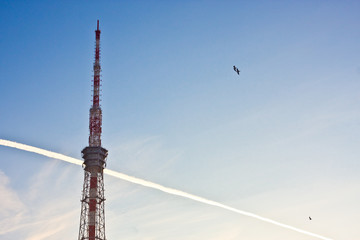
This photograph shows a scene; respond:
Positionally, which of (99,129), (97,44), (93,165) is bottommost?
(93,165)

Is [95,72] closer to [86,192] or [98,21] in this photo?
[98,21]

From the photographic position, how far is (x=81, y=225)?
174 metres

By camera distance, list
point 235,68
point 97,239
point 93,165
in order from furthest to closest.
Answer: point 93,165 < point 97,239 < point 235,68

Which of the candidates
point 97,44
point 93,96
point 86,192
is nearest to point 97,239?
point 86,192

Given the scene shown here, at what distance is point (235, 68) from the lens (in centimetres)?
11100

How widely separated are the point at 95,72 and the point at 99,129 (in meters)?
27.0

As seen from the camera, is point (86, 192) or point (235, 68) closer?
point (235, 68)

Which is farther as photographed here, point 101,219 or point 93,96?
point 93,96

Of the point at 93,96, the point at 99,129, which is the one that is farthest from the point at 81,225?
the point at 93,96

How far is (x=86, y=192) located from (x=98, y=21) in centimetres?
8126

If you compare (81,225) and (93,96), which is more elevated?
(93,96)

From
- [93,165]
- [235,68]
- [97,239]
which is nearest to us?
[235,68]

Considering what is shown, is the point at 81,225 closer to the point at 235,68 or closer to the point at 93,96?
the point at 93,96

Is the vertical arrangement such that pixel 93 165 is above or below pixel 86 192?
above
